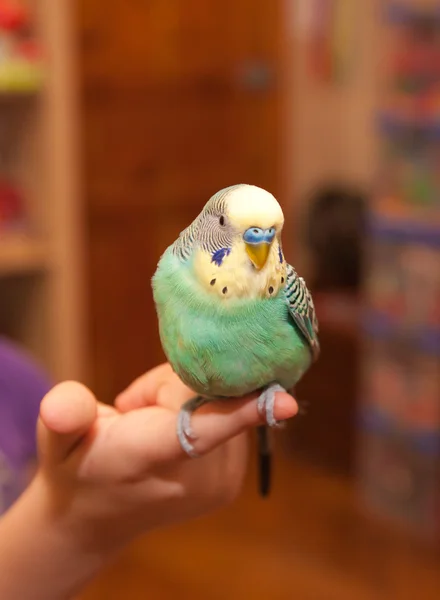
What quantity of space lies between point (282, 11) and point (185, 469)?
2066 millimetres

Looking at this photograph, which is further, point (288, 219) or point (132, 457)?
point (288, 219)

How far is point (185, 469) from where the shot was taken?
25.9 inches

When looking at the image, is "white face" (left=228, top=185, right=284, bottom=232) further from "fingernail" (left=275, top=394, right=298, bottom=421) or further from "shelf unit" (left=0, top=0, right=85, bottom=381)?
"shelf unit" (left=0, top=0, right=85, bottom=381)

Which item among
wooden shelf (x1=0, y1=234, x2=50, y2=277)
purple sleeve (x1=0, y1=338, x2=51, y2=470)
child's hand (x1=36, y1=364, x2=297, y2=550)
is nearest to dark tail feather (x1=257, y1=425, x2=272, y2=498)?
child's hand (x1=36, y1=364, x2=297, y2=550)

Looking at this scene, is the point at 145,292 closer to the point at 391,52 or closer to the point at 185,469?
the point at 391,52

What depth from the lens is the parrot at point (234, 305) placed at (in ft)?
1.50

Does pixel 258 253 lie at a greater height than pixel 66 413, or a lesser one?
greater

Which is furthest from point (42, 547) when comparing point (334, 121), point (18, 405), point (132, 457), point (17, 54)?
point (334, 121)

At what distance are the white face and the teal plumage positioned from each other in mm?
58

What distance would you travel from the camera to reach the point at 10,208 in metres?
1.48

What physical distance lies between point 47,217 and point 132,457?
3.16 ft

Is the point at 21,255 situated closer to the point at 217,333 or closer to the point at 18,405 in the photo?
the point at 18,405

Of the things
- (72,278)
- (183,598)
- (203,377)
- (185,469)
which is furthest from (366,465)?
(203,377)

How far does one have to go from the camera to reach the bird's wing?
0.51 metres
